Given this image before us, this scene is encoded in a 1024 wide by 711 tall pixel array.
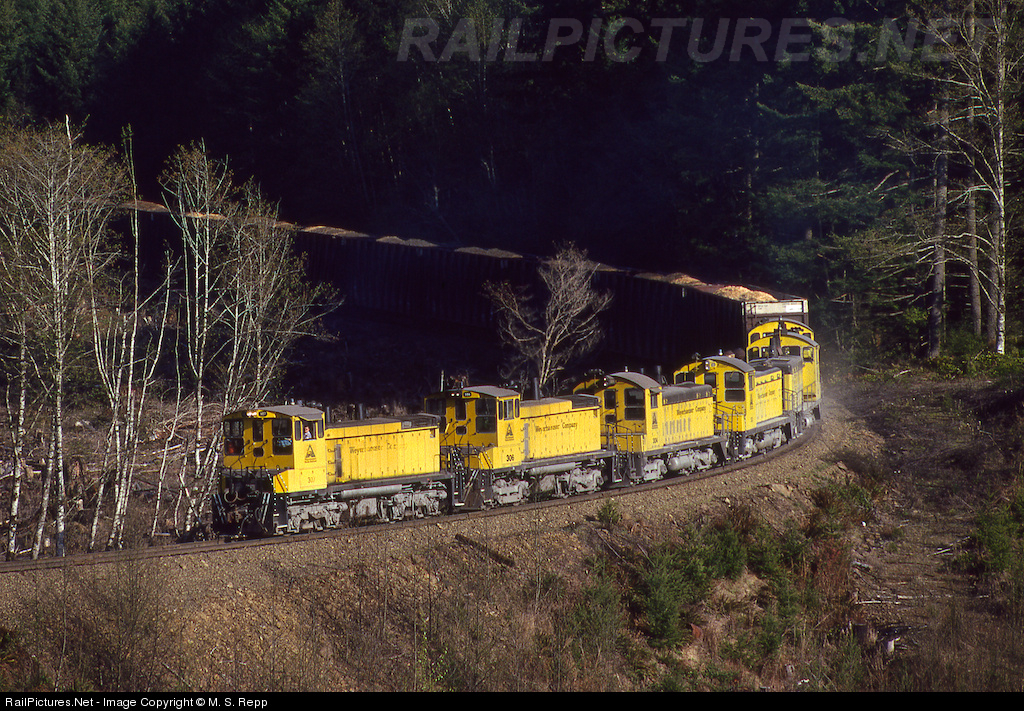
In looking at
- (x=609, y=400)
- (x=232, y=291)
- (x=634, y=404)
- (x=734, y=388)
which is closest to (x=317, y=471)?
(x=609, y=400)

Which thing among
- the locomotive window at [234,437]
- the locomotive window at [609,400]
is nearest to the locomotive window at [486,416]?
the locomotive window at [609,400]

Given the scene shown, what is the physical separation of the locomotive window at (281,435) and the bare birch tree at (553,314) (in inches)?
607

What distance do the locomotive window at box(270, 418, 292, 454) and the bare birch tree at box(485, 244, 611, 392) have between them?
15.4m

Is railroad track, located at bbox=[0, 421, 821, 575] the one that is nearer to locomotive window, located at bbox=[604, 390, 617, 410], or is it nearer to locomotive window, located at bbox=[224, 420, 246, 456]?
locomotive window, located at bbox=[224, 420, 246, 456]

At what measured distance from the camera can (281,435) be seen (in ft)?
57.9

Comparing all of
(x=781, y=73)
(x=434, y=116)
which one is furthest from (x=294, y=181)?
(x=781, y=73)

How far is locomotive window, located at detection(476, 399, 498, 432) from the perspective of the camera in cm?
1997

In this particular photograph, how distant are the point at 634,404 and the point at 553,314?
12183 millimetres

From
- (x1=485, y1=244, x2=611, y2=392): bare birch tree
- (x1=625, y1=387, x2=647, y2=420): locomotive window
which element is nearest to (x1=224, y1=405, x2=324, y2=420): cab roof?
(x1=625, y1=387, x2=647, y2=420): locomotive window

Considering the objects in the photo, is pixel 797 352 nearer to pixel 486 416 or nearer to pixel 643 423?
pixel 643 423

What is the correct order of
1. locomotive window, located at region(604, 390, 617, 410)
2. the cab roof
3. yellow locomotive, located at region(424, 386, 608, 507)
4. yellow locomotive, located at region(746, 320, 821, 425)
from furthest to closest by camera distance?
yellow locomotive, located at region(746, 320, 821, 425) < locomotive window, located at region(604, 390, 617, 410) < yellow locomotive, located at region(424, 386, 608, 507) < the cab roof

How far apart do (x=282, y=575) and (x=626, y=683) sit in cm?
589

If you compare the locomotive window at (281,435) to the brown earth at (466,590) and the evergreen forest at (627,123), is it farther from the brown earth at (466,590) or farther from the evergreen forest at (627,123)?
the evergreen forest at (627,123)
